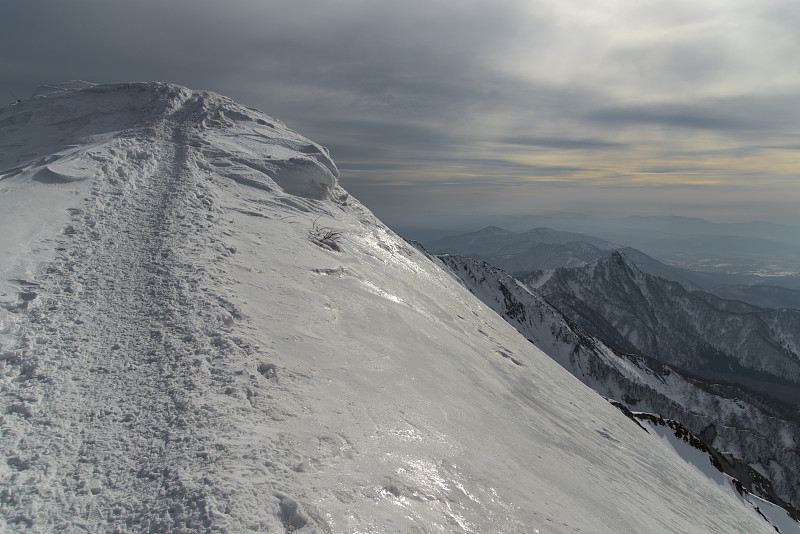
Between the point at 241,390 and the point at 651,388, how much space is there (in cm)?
14197

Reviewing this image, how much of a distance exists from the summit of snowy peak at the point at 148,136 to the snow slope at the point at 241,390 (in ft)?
1.63

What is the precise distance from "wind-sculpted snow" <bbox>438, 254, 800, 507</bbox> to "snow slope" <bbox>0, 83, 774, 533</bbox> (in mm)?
92688

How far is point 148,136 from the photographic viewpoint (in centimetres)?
2056

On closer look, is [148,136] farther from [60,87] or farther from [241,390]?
[241,390]

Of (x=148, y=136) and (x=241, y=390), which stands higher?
(x=148, y=136)

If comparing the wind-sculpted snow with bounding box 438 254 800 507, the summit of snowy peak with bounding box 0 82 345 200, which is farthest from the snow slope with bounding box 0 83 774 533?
the wind-sculpted snow with bounding box 438 254 800 507

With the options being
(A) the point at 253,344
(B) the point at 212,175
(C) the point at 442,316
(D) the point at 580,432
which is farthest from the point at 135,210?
(D) the point at 580,432

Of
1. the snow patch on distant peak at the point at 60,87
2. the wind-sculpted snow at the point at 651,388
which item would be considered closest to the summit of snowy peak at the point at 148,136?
the snow patch on distant peak at the point at 60,87

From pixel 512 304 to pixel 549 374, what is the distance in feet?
350

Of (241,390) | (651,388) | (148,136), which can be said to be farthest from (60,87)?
(651,388)

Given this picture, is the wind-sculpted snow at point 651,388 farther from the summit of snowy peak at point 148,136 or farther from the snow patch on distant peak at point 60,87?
the snow patch on distant peak at point 60,87

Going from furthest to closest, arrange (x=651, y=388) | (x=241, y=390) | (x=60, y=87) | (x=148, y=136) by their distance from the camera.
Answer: (x=651, y=388)
(x=60, y=87)
(x=148, y=136)
(x=241, y=390)

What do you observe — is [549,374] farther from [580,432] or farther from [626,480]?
[626,480]

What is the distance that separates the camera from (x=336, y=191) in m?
27.0
